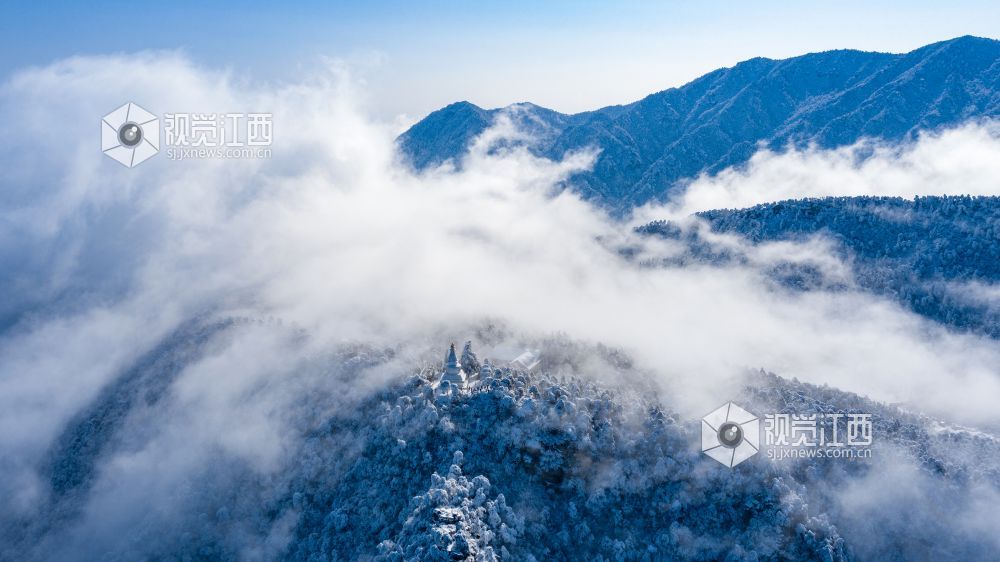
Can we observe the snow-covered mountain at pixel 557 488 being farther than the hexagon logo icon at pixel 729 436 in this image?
No

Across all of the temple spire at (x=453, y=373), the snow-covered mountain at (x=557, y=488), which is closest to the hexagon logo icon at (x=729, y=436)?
the snow-covered mountain at (x=557, y=488)

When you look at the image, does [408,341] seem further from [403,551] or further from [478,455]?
[403,551]

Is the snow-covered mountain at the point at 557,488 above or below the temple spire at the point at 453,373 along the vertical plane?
below

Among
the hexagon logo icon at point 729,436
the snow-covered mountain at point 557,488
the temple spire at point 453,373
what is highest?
the temple spire at point 453,373

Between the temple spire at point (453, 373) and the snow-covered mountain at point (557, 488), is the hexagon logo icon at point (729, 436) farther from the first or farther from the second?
the temple spire at point (453, 373)

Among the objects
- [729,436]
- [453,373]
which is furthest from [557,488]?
[729,436]

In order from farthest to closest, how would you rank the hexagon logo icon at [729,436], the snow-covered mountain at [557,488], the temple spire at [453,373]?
1. the temple spire at [453,373]
2. the hexagon logo icon at [729,436]
3. the snow-covered mountain at [557,488]

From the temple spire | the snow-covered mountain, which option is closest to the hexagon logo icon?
the snow-covered mountain

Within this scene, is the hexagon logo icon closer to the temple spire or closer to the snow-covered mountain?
the snow-covered mountain

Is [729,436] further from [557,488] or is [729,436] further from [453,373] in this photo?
[453,373]

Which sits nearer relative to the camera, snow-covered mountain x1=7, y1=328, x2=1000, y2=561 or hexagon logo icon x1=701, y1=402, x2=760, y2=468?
snow-covered mountain x1=7, y1=328, x2=1000, y2=561
